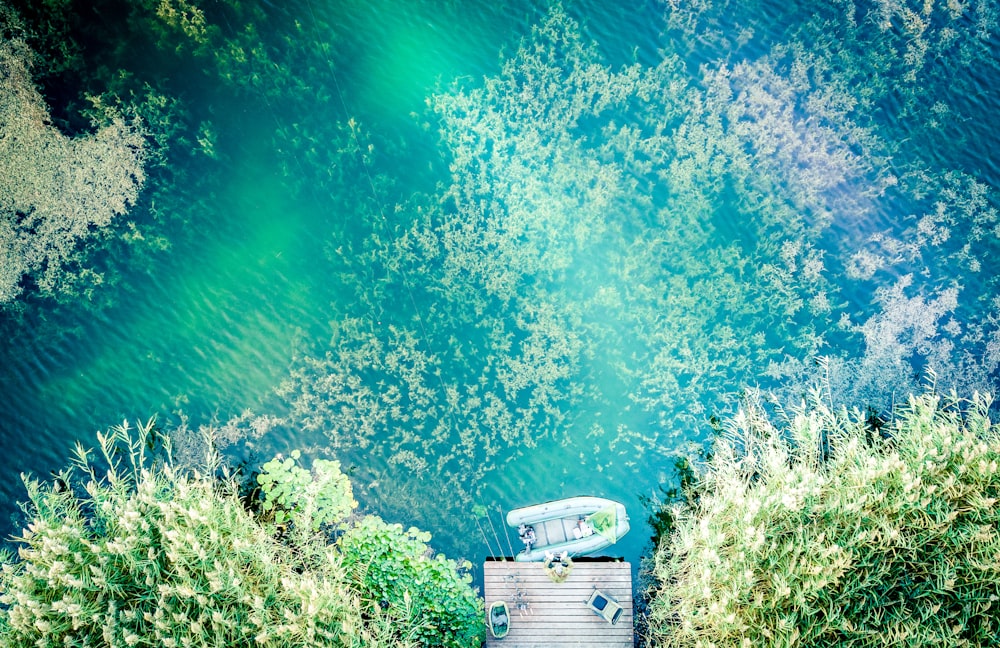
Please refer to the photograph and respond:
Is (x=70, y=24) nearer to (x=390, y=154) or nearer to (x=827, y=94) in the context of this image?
(x=390, y=154)

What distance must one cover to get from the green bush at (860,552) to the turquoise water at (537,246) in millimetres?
1627

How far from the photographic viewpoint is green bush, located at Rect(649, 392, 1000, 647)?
188 inches

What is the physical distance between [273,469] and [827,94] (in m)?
8.27

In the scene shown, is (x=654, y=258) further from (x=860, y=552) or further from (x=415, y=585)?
(x=415, y=585)

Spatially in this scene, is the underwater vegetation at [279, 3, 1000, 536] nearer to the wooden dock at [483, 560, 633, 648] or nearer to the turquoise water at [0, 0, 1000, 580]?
the turquoise water at [0, 0, 1000, 580]

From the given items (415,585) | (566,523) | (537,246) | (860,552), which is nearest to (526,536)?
(566,523)

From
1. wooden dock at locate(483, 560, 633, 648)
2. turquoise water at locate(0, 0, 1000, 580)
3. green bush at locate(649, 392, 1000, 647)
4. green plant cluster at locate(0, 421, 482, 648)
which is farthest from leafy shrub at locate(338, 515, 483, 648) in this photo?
green bush at locate(649, 392, 1000, 647)

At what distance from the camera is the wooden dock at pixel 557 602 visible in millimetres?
6305

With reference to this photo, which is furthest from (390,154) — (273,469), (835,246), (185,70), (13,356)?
(835,246)

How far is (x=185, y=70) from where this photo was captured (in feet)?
24.6

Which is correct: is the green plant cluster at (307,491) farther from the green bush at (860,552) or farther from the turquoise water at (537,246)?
the green bush at (860,552)

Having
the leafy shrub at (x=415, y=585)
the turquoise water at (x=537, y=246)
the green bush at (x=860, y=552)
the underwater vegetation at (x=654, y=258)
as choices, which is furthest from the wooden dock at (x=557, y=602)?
the underwater vegetation at (x=654, y=258)

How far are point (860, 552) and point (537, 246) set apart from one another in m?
4.60

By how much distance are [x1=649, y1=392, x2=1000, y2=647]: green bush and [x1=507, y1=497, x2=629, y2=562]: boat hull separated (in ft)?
4.04
